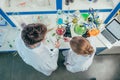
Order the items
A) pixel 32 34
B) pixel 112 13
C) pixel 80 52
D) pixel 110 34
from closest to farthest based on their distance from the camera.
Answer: pixel 32 34 < pixel 80 52 < pixel 112 13 < pixel 110 34

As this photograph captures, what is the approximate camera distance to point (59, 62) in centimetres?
336

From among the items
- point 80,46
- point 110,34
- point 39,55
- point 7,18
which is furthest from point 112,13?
point 7,18

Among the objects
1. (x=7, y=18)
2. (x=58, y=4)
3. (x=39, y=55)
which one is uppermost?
(x=58, y=4)

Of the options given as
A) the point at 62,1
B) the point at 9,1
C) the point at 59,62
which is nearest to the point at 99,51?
the point at 59,62

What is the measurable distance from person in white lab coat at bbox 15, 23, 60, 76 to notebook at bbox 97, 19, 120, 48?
0.57 m

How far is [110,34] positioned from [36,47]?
0.95 meters

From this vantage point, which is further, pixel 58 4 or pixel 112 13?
pixel 112 13

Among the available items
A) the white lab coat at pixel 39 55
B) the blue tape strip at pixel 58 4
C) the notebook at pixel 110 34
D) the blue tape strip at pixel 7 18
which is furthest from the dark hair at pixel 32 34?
the notebook at pixel 110 34

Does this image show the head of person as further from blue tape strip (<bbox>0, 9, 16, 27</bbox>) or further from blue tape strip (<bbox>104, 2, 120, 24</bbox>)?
blue tape strip (<bbox>0, 9, 16, 27</bbox>)

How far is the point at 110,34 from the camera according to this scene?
8.68 ft

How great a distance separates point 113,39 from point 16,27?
1.24 meters

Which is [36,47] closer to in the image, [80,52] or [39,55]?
[39,55]

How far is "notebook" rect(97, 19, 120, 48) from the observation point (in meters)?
2.55

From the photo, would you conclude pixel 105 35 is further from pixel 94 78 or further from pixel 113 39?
pixel 94 78
